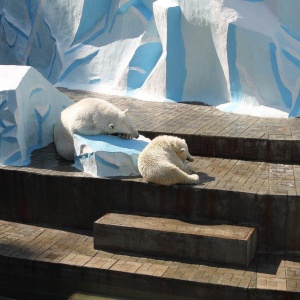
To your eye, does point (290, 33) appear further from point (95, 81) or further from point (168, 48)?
point (95, 81)

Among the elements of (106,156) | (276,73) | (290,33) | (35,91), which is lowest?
(106,156)

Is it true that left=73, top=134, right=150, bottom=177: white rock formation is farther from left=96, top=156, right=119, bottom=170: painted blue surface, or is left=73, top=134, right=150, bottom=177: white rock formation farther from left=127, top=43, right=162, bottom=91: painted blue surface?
left=127, top=43, right=162, bottom=91: painted blue surface

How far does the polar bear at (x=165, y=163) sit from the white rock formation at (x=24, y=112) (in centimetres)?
152

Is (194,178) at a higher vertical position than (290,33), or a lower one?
lower

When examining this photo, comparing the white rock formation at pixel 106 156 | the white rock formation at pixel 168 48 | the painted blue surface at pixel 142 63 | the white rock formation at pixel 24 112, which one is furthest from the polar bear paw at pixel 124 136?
the painted blue surface at pixel 142 63

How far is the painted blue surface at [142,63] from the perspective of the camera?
34.4 feet

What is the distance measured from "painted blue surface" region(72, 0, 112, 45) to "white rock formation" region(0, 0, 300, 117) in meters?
0.02

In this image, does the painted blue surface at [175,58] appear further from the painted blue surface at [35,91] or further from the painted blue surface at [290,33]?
the painted blue surface at [35,91]

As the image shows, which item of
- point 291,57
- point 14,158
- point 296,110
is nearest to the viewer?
point 14,158

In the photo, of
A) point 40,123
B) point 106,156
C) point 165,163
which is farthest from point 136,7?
point 165,163

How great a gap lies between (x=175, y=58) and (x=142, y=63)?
708 mm

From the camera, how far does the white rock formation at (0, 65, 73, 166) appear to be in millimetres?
7750

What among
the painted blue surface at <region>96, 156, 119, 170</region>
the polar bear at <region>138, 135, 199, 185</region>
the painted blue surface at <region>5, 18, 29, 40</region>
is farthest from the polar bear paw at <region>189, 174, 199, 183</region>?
the painted blue surface at <region>5, 18, 29, 40</region>

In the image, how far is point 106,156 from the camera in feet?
23.6
